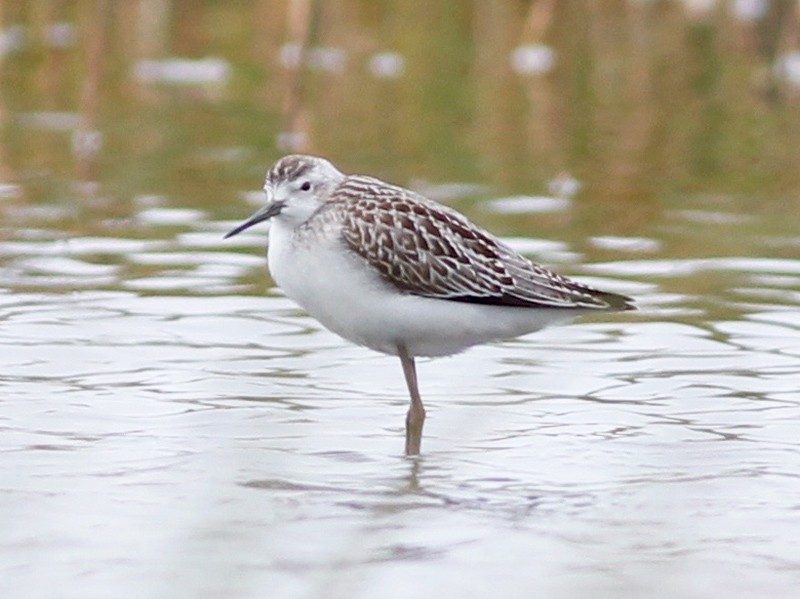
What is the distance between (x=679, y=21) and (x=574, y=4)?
1.30 meters

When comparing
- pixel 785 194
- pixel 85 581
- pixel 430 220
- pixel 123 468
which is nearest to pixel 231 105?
pixel 785 194

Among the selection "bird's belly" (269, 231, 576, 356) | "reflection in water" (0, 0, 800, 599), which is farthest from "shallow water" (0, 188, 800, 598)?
"bird's belly" (269, 231, 576, 356)

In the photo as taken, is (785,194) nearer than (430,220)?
No

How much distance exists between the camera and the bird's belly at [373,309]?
7.27m

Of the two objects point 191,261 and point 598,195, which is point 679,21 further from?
point 191,261

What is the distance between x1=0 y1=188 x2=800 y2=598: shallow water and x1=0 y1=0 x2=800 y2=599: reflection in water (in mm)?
18

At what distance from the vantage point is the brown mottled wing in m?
7.45

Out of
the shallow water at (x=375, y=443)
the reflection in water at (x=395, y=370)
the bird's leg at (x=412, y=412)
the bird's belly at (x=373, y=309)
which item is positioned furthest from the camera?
the bird's belly at (x=373, y=309)

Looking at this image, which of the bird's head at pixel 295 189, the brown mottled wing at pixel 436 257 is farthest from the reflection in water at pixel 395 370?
the bird's head at pixel 295 189

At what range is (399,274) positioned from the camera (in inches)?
293

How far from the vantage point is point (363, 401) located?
785 centimetres

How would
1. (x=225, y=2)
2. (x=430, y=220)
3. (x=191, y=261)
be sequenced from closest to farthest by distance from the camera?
(x=430, y=220)
(x=191, y=261)
(x=225, y=2)

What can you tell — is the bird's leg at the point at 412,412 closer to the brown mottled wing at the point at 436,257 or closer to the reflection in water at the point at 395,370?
the reflection in water at the point at 395,370

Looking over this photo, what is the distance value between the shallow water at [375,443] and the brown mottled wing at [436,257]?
17.1 inches
